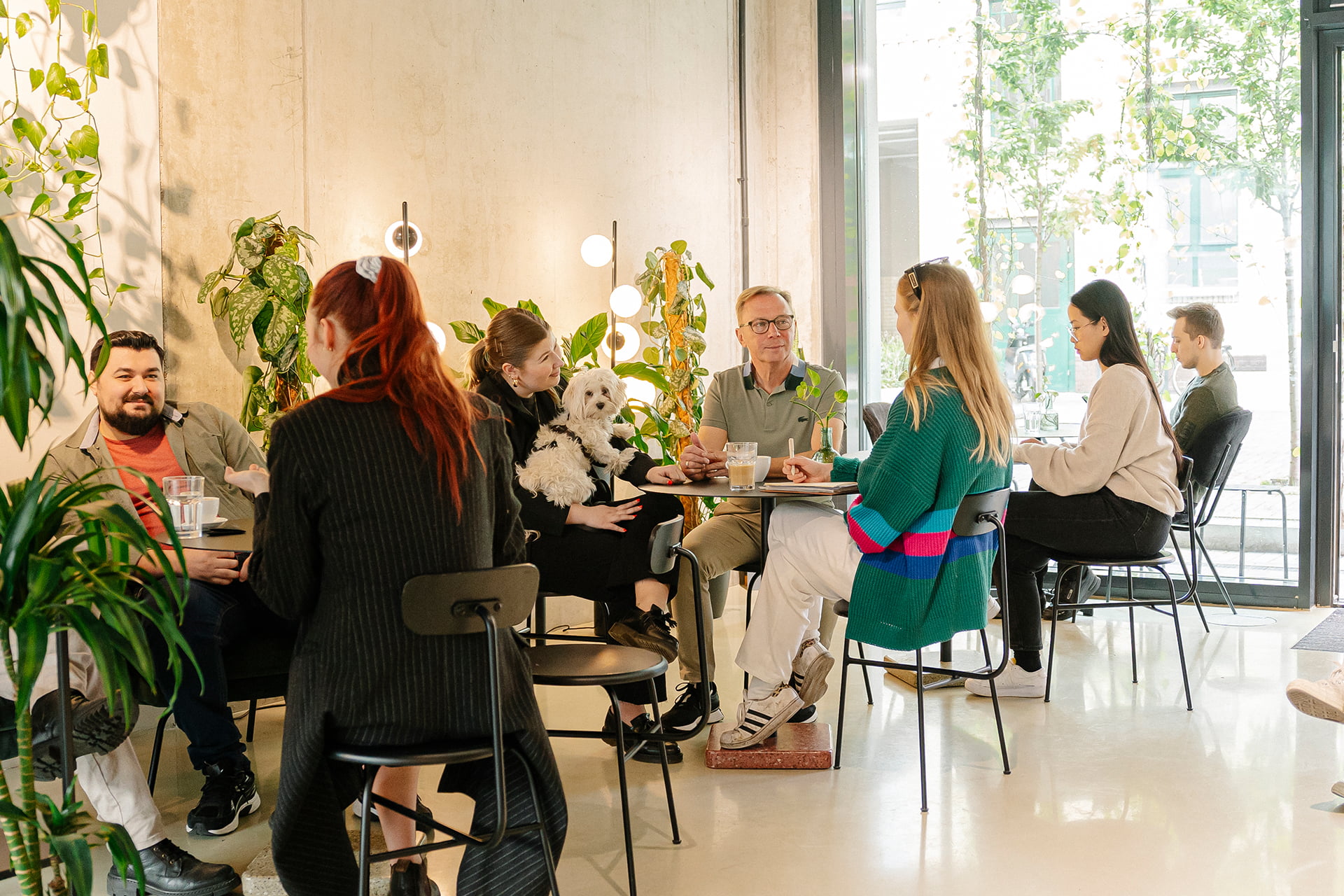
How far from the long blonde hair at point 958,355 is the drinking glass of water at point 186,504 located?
181 cm

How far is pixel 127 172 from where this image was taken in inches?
136

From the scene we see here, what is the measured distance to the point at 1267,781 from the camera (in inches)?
121

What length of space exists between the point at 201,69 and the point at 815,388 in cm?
239

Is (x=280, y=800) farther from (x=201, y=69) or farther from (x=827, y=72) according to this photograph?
(x=827, y=72)

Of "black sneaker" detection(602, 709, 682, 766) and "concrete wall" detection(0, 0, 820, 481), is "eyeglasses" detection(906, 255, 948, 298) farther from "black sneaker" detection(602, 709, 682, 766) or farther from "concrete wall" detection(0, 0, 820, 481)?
"concrete wall" detection(0, 0, 820, 481)

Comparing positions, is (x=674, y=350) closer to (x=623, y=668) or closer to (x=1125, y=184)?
(x=1125, y=184)

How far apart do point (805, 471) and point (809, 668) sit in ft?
1.95

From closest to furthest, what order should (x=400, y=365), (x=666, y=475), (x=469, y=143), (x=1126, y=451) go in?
(x=400, y=365), (x=666, y=475), (x=1126, y=451), (x=469, y=143)

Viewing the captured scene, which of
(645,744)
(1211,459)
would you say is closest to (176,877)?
(645,744)

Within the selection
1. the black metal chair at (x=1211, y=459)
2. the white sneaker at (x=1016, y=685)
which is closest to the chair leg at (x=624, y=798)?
the white sneaker at (x=1016, y=685)

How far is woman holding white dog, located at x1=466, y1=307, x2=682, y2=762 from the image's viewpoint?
3.19m

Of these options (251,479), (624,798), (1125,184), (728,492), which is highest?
(1125,184)

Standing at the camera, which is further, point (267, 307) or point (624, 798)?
point (267, 307)

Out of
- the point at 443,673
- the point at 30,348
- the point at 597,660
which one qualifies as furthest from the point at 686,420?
the point at 30,348
